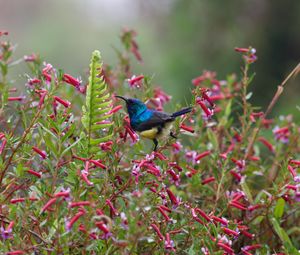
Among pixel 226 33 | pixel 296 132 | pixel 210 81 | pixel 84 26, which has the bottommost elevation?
pixel 84 26

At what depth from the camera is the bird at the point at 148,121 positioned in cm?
296

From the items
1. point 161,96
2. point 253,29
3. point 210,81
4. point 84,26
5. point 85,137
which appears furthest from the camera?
point 84,26

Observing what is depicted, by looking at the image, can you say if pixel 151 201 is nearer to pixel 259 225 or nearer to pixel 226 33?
pixel 259 225

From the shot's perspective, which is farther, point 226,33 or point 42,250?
point 226,33

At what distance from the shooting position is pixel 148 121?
2.99m

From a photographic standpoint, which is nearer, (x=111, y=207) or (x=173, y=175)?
(x=111, y=207)

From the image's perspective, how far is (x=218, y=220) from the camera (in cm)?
256

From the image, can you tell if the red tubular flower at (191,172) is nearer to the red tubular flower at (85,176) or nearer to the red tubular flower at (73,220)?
the red tubular flower at (85,176)

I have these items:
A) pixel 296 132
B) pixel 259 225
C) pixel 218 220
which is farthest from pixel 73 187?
pixel 296 132

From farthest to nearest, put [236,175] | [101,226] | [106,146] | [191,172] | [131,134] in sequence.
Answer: [236,175], [191,172], [131,134], [106,146], [101,226]

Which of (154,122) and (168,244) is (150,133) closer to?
(154,122)

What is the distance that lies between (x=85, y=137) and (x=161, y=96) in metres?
1.23

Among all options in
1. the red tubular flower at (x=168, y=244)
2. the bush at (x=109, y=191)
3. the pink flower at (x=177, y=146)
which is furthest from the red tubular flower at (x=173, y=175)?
the pink flower at (x=177, y=146)

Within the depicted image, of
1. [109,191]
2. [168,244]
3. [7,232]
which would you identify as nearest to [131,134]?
[109,191]
